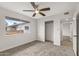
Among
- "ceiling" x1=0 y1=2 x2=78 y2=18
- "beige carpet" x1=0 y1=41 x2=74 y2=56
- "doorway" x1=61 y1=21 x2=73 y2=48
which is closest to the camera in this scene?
"ceiling" x1=0 y1=2 x2=78 y2=18

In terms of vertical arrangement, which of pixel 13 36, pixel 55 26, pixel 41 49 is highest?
pixel 55 26

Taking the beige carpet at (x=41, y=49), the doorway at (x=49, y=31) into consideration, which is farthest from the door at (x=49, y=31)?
the beige carpet at (x=41, y=49)

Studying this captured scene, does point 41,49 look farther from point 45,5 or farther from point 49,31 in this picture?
point 45,5

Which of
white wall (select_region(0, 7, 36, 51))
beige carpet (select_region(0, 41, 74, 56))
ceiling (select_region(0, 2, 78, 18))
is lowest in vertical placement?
beige carpet (select_region(0, 41, 74, 56))

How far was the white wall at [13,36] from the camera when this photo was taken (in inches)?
64.6

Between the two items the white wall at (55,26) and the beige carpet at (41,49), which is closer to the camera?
the beige carpet at (41,49)

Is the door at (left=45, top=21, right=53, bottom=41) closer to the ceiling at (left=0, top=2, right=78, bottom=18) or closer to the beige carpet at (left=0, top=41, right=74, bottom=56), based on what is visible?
the beige carpet at (left=0, top=41, right=74, bottom=56)

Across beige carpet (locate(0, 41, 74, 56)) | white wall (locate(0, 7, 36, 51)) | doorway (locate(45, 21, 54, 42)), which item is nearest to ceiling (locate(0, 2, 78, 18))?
white wall (locate(0, 7, 36, 51))

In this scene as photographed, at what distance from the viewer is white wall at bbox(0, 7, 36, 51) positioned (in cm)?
164

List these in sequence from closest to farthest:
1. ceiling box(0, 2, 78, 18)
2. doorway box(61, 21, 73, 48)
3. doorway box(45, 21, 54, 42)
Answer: ceiling box(0, 2, 78, 18), doorway box(61, 21, 73, 48), doorway box(45, 21, 54, 42)

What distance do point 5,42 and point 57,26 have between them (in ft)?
4.13

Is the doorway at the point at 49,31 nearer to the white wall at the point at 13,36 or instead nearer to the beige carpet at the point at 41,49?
the beige carpet at the point at 41,49

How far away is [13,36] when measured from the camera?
1762 millimetres

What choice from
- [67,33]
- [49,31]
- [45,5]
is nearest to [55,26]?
[49,31]
